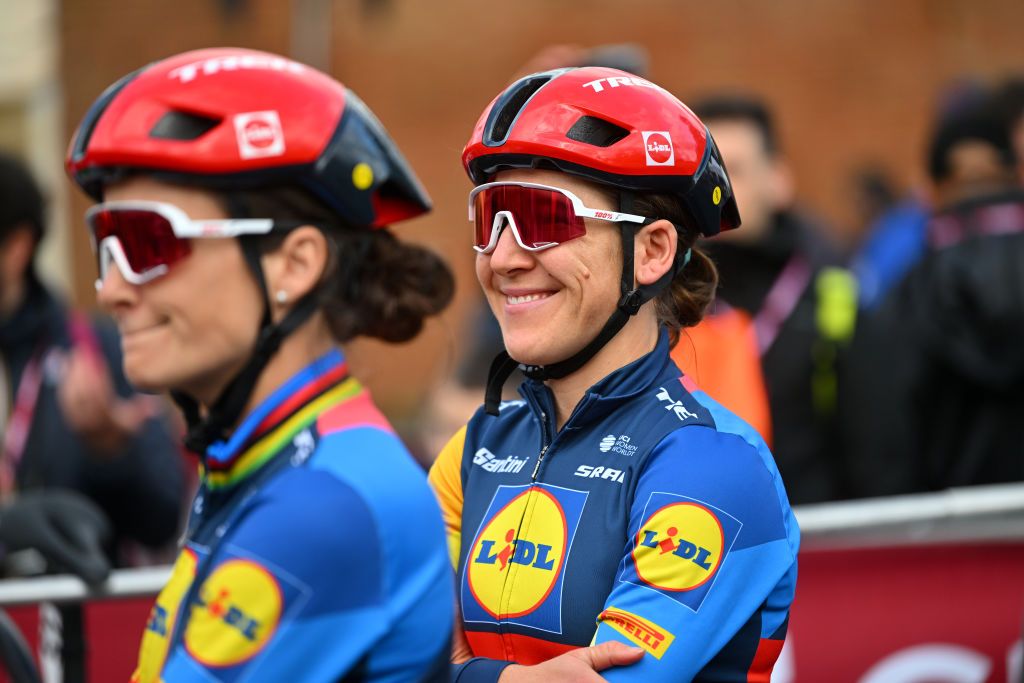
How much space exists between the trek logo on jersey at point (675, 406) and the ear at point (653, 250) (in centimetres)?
26

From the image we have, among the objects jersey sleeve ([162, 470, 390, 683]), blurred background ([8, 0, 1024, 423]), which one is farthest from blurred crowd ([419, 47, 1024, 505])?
blurred background ([8, 0, 1024, 423])

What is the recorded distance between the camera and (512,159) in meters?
3.09

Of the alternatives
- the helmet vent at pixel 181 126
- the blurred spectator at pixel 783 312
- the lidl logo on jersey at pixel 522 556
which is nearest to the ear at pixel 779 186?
the blurred spectator at pixel 783 312

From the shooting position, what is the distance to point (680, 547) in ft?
9.19

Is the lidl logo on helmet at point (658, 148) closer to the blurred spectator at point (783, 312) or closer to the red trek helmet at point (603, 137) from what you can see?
the red trek helmet at point (603, 137)

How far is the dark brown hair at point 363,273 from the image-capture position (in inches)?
106

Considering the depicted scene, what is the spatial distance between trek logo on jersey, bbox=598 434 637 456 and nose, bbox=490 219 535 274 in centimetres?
42

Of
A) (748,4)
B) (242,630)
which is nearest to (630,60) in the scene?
(242,630)

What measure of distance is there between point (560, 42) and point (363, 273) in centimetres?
1670

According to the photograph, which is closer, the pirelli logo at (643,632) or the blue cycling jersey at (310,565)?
the blue cycling jersey at (310,565)

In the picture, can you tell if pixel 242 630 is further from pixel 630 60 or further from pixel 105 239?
pixel 630 60

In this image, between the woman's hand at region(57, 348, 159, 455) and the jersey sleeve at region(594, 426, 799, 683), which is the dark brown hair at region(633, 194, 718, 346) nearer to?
the jersey sleeve at region(594, 426, 799, 683)

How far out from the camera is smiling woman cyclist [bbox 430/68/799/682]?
2814mm

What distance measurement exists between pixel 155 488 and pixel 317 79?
3.19m
